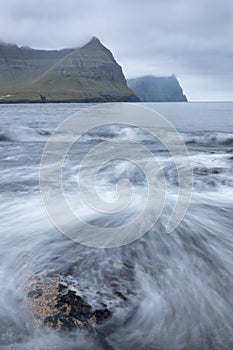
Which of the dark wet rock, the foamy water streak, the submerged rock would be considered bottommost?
the dark wet rock

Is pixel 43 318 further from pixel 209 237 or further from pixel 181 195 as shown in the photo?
pixel 181 195

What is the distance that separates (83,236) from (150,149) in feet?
40.6

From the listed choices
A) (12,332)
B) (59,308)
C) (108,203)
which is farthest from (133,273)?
(108,203)

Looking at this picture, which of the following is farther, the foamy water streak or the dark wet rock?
the foamy water streak

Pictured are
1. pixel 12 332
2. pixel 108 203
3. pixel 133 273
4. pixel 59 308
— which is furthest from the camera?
pixel 108 203

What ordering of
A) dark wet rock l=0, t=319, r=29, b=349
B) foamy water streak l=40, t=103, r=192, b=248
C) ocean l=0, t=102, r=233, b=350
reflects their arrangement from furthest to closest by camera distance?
1. foamy water streak l=40, t=103, r=192, b=248
2. ocean l=0, t=102, r=233, b=350
3. dark wet rock l=0, t=319, r=29, b=349

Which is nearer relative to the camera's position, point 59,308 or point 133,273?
point 59,308

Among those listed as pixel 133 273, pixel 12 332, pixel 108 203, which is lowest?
pixel 12 332

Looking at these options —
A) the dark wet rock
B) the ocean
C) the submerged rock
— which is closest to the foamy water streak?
the ocean

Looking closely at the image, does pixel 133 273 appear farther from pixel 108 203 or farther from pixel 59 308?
pixel 108 203

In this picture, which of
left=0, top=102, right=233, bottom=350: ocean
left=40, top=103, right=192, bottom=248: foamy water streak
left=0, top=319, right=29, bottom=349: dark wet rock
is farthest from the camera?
left=40, top=103, right=192, bottom=248: foamy water streak

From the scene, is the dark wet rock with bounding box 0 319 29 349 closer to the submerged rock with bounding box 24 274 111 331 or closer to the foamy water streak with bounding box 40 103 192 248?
the submerged rock with bounding box 24 274 111 331

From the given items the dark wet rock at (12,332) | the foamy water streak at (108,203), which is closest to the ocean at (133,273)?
the dark wet rock at (12,332)

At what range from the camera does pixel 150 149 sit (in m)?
17.1
